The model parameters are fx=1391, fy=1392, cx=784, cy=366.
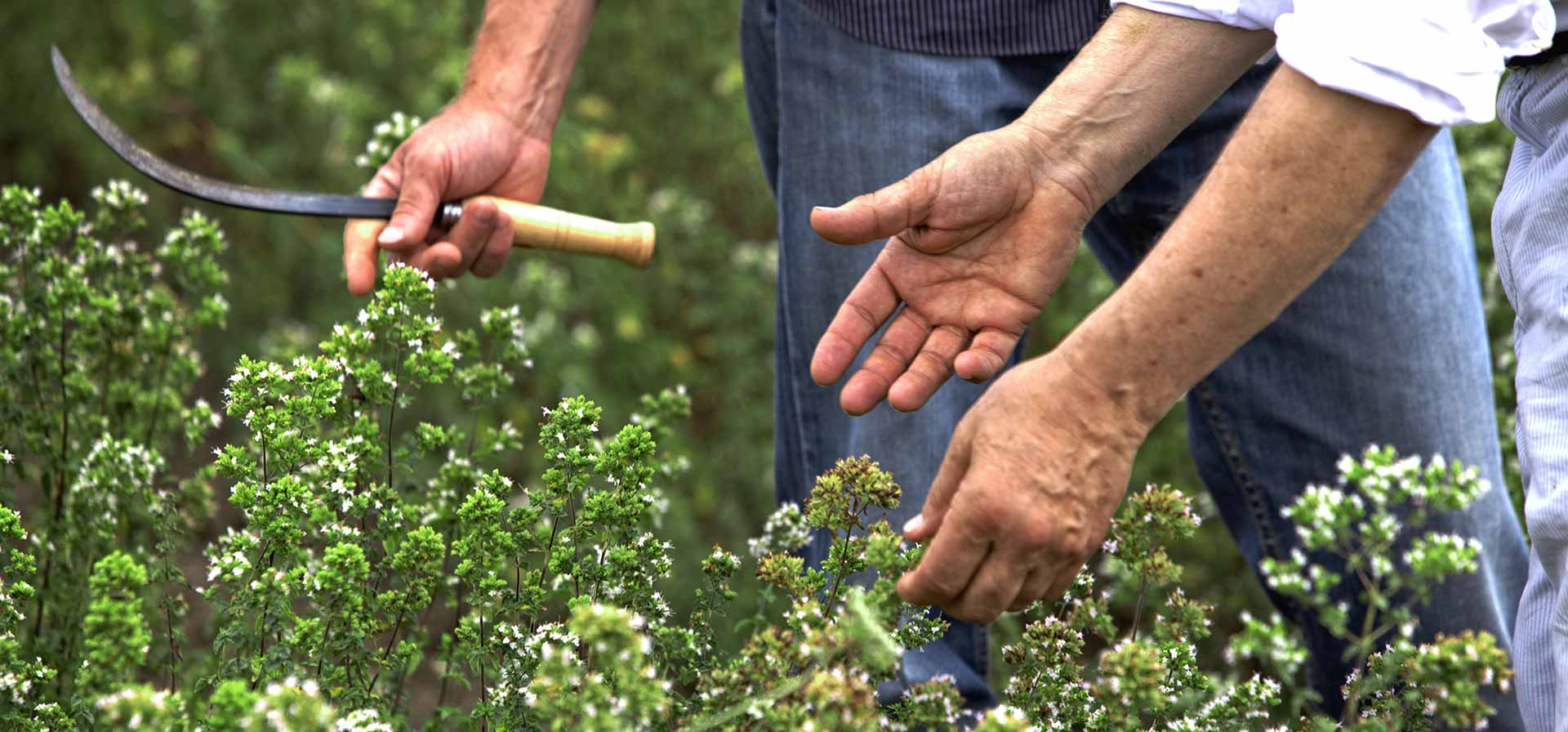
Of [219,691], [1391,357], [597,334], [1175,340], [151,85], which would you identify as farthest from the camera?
[151,85]

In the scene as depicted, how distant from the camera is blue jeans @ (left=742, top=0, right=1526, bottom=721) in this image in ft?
6.64

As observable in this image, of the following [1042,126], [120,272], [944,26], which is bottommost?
[1042,126]

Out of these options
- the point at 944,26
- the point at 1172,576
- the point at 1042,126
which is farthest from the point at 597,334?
the point at 1172,576

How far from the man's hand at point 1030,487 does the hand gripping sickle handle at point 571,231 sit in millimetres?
946

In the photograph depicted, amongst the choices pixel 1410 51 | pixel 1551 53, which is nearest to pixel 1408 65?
pixel 1410 51

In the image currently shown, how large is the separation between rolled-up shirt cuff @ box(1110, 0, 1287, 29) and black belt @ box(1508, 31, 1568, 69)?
260mm

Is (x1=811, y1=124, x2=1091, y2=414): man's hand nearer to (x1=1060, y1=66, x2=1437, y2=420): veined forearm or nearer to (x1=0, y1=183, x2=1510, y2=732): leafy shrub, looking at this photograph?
(x1=0, y1=183, x2=1510, y2=732): leafy shrub

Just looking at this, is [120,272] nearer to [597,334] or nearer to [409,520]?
[409,520]

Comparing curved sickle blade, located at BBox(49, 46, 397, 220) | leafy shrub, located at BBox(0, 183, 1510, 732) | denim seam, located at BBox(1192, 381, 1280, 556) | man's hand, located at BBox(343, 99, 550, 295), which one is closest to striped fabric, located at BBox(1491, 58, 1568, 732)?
leafy shrub, located at BBox(0, 183, 1510, 732)

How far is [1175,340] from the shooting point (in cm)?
134

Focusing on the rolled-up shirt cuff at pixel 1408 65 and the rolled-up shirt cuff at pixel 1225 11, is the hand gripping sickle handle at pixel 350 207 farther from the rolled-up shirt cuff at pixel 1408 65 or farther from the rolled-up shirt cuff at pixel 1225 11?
the rolled-up shirt cuff at pixel 1408 65

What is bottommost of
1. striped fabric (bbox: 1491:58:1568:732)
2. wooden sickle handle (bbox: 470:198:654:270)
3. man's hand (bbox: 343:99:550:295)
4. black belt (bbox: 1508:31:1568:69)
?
striped fabric (bbox: 1491:58:1568:732)

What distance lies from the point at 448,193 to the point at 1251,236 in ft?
4.44

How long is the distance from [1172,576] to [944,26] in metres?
0.95
